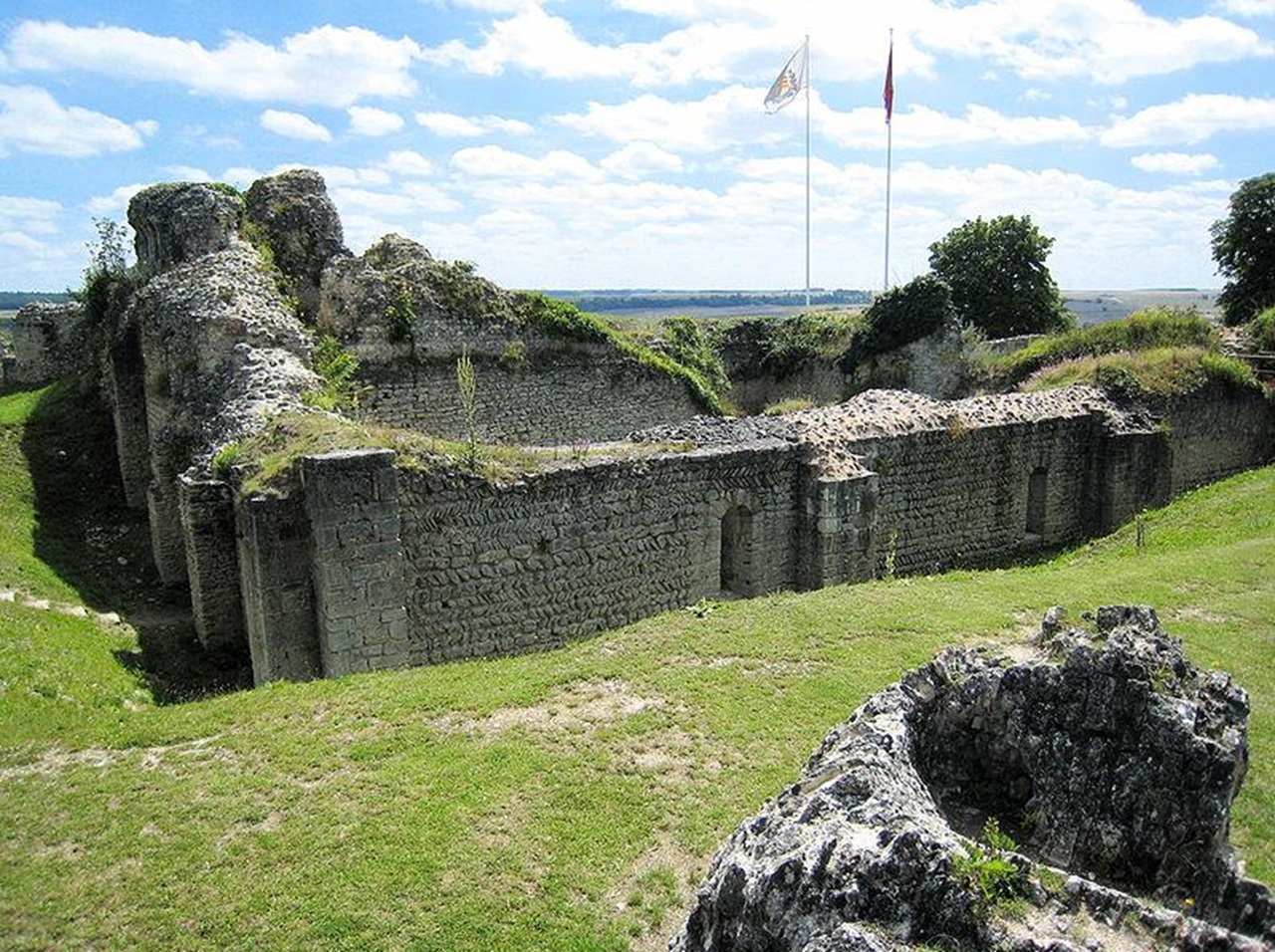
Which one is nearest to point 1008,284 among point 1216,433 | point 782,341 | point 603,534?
point 782,341

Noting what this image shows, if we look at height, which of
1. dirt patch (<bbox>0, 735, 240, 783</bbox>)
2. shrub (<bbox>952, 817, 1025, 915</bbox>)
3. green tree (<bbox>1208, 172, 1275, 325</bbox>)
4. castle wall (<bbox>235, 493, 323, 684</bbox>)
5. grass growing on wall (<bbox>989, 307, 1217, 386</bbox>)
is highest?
green tree (<bbox>1208, 172, 1275, 325</bbox>)

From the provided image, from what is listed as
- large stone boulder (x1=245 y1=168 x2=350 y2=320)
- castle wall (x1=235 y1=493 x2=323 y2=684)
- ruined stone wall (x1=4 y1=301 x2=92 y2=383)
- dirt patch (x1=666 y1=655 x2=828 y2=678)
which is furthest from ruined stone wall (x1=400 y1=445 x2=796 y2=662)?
ruined stone wall (x1=4 y1=301 x2=92 y2=383)

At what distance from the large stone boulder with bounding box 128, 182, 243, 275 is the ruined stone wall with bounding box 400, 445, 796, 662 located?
1191 cm

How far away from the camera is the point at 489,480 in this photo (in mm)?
11500

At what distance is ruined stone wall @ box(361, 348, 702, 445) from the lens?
20.4 m

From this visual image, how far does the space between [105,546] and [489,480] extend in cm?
1000

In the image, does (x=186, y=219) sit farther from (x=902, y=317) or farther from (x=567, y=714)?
(x=902, y=317)

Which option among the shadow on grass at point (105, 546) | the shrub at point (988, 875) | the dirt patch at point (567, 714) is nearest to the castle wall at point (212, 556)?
the shadow on grass at point (105, 546)

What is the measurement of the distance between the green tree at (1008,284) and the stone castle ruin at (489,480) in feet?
69.6

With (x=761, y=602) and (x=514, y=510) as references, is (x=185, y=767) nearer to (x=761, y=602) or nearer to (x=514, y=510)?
(x=514, y=510)

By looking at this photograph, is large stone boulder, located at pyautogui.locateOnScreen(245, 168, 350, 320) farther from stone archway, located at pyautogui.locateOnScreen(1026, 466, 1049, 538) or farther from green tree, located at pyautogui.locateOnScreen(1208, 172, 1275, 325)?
green tree, located at pyautogui.locateOnScreen(1208, 172, 1275, 325)

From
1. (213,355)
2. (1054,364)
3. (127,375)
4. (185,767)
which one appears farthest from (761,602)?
(1054,364)

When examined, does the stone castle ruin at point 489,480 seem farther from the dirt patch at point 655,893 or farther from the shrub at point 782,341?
the shrub at point 782,341

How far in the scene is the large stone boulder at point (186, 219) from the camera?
1988cm
